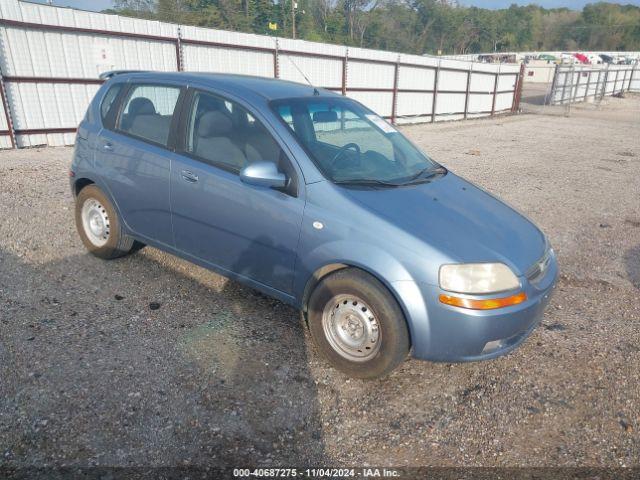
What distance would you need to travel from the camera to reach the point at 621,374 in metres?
3.29

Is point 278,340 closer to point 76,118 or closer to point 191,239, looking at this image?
point 191,239

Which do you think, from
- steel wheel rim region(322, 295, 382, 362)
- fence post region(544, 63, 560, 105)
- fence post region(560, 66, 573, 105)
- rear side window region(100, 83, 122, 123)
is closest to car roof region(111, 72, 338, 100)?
rear side window region(100, 83, 122, 123)

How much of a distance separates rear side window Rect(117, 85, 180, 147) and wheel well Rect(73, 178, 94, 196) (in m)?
0.68

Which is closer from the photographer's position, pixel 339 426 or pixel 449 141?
pixel 339 426

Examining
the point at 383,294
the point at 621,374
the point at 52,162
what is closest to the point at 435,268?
the point at 383,294

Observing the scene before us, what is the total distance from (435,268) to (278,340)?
1349mm

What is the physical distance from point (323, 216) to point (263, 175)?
468 mm

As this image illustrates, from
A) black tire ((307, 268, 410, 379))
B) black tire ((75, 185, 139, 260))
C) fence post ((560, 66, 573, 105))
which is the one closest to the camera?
black tire ((307, 268, 410, 379))

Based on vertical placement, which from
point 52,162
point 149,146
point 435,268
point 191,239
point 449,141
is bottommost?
point 449,141

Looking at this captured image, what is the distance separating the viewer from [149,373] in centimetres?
302

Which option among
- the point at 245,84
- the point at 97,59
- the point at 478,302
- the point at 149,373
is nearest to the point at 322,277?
the point at 478,302

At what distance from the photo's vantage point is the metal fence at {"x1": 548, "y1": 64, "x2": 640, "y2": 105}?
28938mm

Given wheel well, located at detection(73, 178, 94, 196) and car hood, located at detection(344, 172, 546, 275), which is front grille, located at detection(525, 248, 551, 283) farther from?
wheel well, located at detection(73, 178, 94, 196)

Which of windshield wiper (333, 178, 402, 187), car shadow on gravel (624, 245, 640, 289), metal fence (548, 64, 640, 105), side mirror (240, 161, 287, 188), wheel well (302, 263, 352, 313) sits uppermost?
side mirror (240, 161, 287, 188)
